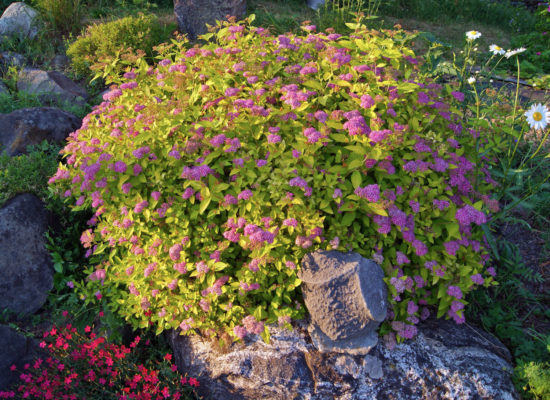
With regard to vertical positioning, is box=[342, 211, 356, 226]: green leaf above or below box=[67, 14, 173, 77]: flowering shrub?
above

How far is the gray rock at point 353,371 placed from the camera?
7.59 feet

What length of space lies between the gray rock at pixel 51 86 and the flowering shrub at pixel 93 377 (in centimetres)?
353

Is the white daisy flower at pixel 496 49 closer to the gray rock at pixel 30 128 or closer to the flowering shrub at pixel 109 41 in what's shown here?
the gray rock at pixel 30 128

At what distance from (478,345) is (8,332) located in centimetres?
296

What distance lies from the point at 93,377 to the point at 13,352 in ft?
2.30

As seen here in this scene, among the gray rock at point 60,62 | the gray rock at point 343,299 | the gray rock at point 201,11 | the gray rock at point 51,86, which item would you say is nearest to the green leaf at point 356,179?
the gray rock at point 343,299

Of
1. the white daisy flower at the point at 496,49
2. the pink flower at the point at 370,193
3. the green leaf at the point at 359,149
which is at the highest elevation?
the white daisy flower at the point at 496,49

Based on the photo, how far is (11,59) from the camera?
6062 mm

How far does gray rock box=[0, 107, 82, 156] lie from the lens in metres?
4.03

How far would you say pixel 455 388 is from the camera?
2.31 metres

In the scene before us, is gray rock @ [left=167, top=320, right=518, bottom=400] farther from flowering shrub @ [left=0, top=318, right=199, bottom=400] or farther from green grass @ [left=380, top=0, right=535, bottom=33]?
green grass @ [left=380, top=0, right=535, bottom=33]

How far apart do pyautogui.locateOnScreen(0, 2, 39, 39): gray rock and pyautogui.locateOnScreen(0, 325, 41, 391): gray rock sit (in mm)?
5562

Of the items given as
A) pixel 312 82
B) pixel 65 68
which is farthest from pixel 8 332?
pixel 65 68

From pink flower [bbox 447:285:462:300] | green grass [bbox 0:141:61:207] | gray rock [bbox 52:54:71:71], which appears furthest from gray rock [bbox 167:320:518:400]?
gray rock [bbox 52:54:71:71]
